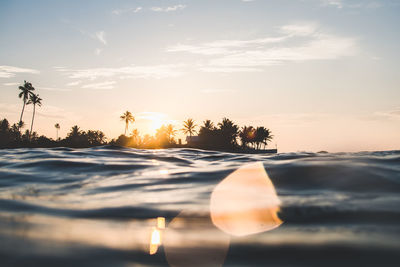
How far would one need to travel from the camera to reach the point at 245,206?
2.46 metres

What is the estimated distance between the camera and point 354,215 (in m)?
2.03

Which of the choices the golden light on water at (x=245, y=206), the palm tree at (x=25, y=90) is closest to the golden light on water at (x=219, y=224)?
the golden light on water at (x=245, y=206)

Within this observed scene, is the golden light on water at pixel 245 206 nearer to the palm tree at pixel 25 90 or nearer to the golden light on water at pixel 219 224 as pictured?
the golden light on water at pixel 219 224

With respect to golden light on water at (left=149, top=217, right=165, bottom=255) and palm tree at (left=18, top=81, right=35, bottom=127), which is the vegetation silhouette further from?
golden light on water at (left=149, top=217, right=165, bottom=255)

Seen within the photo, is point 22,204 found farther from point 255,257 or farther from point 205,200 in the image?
point 255,257

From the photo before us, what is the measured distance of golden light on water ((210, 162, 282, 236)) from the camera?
1.96 meters

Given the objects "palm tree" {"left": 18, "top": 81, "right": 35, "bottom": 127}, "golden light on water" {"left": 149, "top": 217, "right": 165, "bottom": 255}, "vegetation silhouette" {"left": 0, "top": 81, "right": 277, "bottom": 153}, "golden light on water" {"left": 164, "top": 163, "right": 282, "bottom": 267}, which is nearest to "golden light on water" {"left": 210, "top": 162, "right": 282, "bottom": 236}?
"golden light on water" {"left": 164, "top": 163, "right": 282, "bottom": 267}

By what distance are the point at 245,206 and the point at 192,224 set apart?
587 mm

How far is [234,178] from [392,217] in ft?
7.10

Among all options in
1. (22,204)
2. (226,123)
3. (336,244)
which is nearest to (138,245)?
(336,244)

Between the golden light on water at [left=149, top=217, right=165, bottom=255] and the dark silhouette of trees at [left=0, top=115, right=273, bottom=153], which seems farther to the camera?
the dark silhouette of trees at [left=0, top=115, right=273, bottom=153]

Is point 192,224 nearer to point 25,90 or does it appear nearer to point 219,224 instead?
point 219,224

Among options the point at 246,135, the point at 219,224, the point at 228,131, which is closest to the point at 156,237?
the point at 219,224

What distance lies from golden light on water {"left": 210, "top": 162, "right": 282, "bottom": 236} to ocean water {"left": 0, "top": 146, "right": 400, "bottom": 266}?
0.23ft
